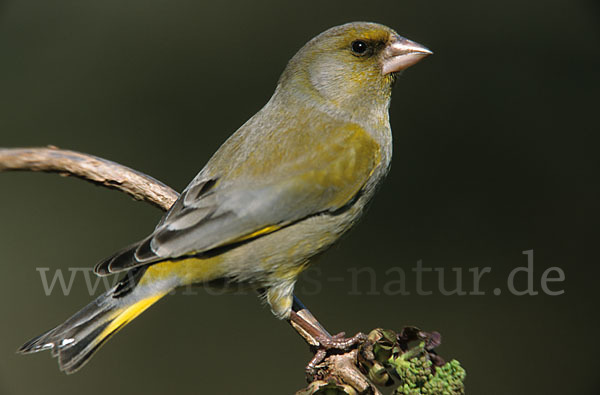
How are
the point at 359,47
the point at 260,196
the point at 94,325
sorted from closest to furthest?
the point at 94,325 → the point at 260,196 → the point at 359,47

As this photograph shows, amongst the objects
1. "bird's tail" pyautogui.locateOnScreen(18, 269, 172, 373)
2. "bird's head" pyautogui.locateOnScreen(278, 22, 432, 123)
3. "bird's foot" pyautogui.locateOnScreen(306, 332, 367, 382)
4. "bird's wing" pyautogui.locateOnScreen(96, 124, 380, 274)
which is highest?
"bird's head" pyautogui.locateOnScreen(278, 22, 432, 123)

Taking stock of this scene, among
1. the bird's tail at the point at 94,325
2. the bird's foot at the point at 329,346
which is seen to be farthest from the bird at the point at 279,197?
the bird's foot at the point at 329,346

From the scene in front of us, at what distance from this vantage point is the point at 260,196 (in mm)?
2475

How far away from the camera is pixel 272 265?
2.50 m

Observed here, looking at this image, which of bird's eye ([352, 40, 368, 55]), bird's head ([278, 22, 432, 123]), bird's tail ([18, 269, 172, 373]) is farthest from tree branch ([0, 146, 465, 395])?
bird's eye ([352, 40, 368, 55])

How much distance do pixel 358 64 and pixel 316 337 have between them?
115 centimetres

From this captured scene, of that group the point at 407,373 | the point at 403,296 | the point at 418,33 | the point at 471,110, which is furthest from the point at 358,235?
the point at 407,373

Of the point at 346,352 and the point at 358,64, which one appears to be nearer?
the point at 346,352

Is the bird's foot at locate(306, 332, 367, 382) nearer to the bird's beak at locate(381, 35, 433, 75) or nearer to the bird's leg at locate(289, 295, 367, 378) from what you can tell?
the bird's leg at locate(289, 295, 367, 378)

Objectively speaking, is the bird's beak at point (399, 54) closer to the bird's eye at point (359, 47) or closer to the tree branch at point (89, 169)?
the bird's eye at point (359, 47)

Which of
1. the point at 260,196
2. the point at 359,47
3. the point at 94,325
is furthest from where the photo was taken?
the point at 359,47

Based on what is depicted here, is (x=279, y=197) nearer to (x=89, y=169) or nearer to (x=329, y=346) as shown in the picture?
(x=329, y=346)

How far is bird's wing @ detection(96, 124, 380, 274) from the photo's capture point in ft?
7.83

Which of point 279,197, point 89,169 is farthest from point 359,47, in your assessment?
point 89,169
